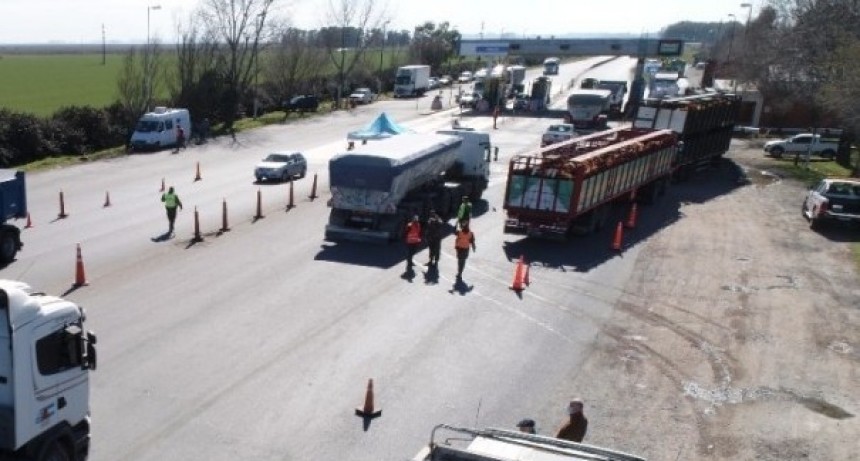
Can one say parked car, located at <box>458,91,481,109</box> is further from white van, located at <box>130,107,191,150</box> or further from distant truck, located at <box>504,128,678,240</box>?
distant truck, located at <box>504,128,678,240</box>

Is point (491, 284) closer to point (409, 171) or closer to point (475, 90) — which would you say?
point (409, 171)

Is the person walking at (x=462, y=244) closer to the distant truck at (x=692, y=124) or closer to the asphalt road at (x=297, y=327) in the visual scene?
the asphalt road at (x=297, y=327)

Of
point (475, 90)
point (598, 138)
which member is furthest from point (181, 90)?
point (598, 138)

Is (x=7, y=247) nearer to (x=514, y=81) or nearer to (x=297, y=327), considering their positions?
(x=297, y=327)

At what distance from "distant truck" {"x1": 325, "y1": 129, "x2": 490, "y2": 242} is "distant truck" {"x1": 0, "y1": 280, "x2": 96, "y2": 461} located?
42.1 feet

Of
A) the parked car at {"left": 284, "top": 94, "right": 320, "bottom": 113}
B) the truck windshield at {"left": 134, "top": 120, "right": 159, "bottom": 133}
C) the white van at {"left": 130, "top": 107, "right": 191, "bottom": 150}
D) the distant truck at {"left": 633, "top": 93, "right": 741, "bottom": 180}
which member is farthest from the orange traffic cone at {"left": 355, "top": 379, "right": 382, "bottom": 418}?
the parked car at {"left": 284, "top": 94, "right": 320, "bottom": 113}

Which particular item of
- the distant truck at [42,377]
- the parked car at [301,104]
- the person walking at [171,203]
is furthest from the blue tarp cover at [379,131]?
the parked car at [301,104]

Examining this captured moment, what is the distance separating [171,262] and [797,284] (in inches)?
652

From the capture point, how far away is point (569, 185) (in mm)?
22547

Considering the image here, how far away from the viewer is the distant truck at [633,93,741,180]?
112 feet

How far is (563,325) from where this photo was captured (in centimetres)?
1680

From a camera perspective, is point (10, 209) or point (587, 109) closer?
point (10, 209)

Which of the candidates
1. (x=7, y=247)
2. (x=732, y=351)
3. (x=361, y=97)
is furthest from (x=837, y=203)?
(x=361, y=97)

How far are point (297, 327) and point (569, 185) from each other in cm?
1008
